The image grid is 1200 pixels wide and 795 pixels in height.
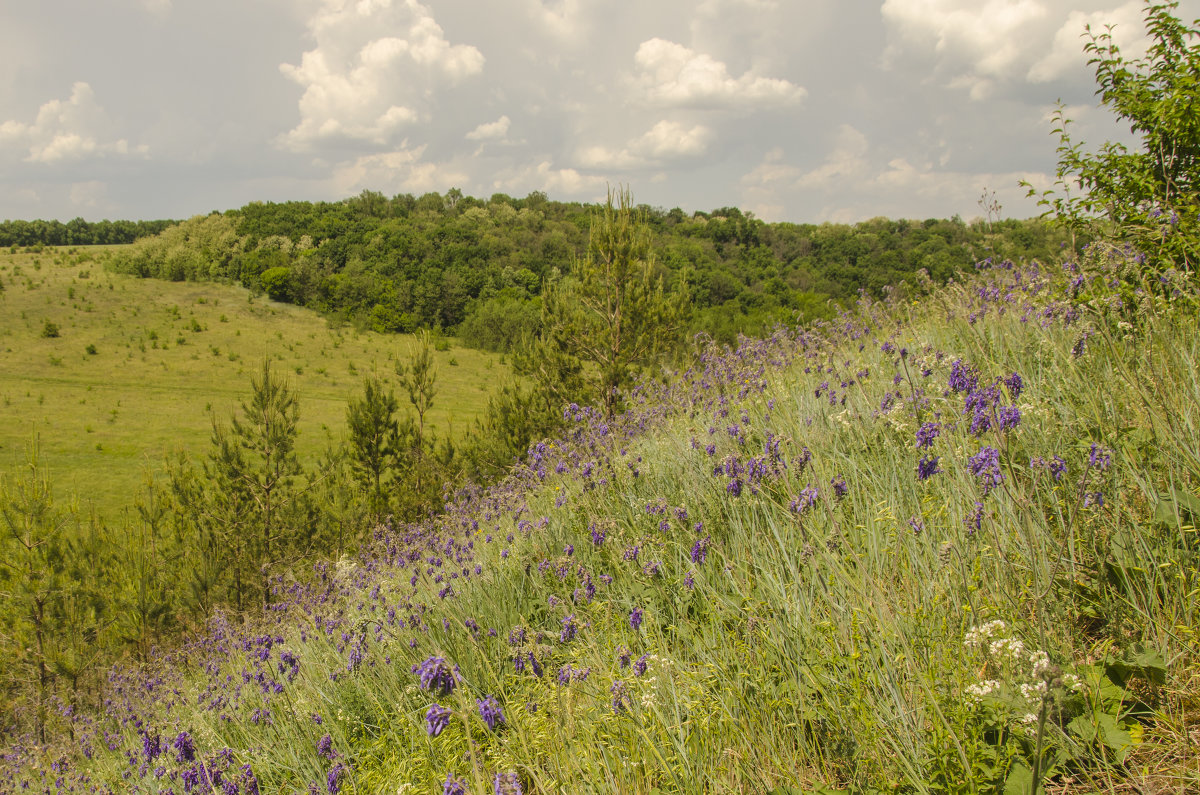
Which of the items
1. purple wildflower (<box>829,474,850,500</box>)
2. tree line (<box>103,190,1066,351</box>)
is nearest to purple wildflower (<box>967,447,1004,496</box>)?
purple wildflower (<box>829,474,850,500</box>)

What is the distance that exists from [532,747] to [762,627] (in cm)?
107

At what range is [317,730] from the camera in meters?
3.47

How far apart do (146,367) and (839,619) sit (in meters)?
67.3

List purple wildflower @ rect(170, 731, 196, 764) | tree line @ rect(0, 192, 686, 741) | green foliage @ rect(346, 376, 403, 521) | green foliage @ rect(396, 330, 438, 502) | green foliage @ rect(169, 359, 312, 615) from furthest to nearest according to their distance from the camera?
green foliage @ rect(346, 376, 403, 521) < green foliage @ rect(396, 330, 438, 502) < green foliage @ rect(169, 359, 312, 615) < tree line @ rect(0, 192, 686, 741) < purple wildflower @ rect(170, 731, 196, 764)

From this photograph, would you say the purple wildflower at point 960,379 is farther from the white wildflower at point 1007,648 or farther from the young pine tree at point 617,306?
the young pine tree at point 617,306

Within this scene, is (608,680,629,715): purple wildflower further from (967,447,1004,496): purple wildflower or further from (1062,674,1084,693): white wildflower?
(967,447,1004,496): purple wildflower

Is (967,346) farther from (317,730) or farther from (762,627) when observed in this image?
(317,730)

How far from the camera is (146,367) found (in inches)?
2117

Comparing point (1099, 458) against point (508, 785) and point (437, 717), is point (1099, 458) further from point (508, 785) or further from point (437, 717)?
point (437, 717)

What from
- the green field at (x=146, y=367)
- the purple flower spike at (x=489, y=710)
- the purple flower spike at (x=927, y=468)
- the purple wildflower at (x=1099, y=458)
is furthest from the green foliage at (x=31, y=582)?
the purple wildflower at (x=1099, y=458)

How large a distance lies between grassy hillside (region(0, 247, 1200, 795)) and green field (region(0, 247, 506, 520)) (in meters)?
19.0

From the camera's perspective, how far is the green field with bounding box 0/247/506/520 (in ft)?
123

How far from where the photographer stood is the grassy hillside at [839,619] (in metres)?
1.80

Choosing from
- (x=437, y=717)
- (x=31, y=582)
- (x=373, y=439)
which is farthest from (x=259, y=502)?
(x=437, y=717)
